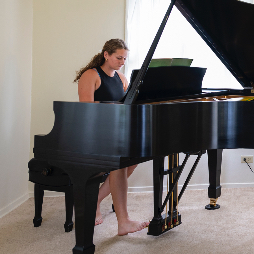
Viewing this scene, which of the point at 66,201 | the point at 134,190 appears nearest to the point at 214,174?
the point at 134,190

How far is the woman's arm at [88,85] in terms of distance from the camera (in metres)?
2.72

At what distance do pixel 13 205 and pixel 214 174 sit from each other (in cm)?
176

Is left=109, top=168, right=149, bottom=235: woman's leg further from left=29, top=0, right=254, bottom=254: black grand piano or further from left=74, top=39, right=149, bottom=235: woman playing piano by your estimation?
left=29, top=0, right=254, bottom=254: black grand piano

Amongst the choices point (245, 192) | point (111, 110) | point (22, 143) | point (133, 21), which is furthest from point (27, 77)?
point (245, 192)

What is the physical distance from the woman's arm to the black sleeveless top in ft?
0.18

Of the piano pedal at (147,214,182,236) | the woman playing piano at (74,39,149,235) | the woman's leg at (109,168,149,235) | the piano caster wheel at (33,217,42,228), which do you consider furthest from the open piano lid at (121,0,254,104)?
the piano caster wheel at (33,217,42,228)

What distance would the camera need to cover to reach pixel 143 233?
2654 mm

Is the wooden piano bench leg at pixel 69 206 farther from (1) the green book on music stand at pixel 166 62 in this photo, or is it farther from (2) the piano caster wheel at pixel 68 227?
(1) the green book on music stand at pixel 166 62

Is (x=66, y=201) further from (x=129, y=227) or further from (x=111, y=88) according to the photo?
(x=111, y=88)

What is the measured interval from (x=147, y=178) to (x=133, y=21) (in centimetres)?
162

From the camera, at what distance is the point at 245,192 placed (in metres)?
3.89

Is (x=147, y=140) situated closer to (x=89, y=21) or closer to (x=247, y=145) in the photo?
(x=247, y=145)

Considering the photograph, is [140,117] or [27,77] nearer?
[140,117]

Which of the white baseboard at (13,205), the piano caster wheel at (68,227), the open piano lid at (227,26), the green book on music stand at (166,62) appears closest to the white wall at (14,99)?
the white baseboard at (13,205)
